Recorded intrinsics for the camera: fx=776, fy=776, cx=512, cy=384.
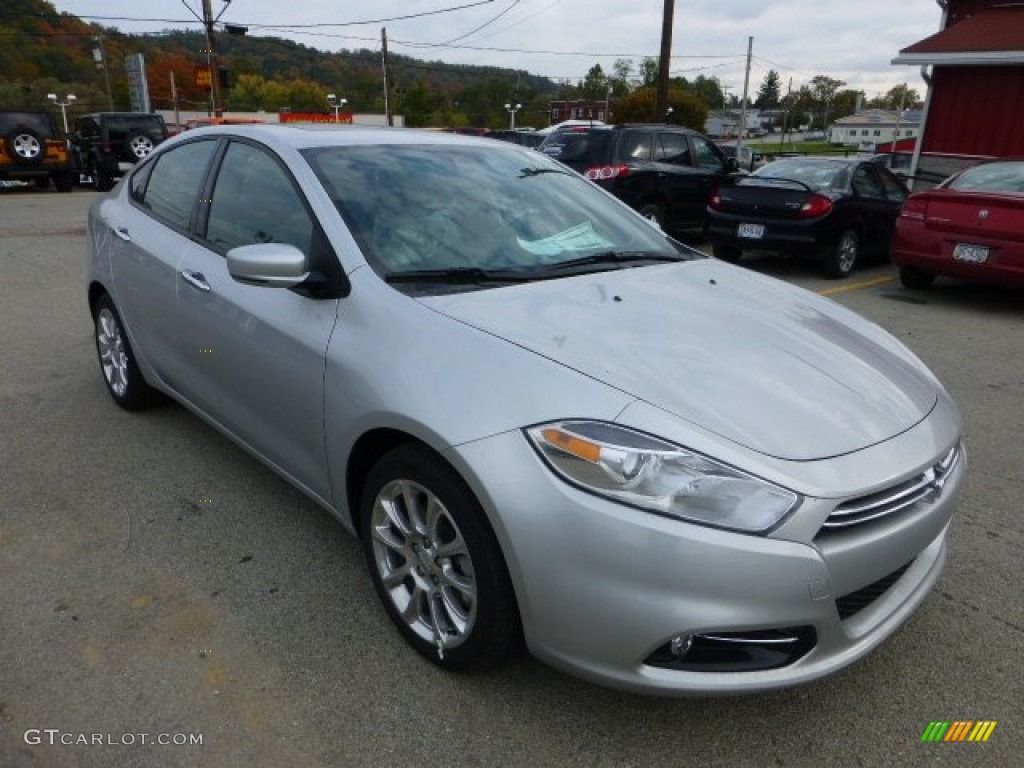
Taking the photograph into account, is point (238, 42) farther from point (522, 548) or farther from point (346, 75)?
point (522, 548)

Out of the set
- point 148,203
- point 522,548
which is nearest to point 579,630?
point 522,548

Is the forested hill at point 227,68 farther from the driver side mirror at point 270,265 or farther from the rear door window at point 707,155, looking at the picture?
the driver side mirror at point 270,265

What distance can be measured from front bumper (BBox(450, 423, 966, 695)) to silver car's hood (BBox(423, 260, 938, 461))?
23 centimetres

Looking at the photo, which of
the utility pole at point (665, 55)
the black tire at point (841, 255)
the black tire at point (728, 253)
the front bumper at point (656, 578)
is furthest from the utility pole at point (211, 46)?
the front bumper at point (656, 578)

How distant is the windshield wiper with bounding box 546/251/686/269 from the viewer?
2.80 meters

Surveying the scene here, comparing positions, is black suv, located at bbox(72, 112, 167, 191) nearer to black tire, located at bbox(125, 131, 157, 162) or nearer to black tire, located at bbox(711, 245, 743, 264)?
black tire, located at bbox(125, 131, 157, 162)

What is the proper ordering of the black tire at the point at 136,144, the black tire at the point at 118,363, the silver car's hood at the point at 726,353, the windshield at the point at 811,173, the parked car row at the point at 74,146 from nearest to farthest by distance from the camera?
the silver car's hood at the point at 726,353
the black tire at the point at 118,363
the windshield at the point at 811,173
the parked car row at the point at 74,146
the black tire at the point at 136,144

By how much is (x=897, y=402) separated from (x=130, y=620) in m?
2.48

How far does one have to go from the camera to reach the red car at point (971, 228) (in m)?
6.76

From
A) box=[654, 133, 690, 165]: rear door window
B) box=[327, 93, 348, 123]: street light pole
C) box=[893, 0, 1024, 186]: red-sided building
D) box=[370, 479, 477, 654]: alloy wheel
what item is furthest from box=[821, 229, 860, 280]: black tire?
box=[327, 93, 348, 123]: street light pole

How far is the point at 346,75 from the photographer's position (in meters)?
74.2

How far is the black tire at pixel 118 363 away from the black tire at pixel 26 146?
15691 mm

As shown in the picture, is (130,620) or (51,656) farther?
(130,620)

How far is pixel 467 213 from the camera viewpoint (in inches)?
112
